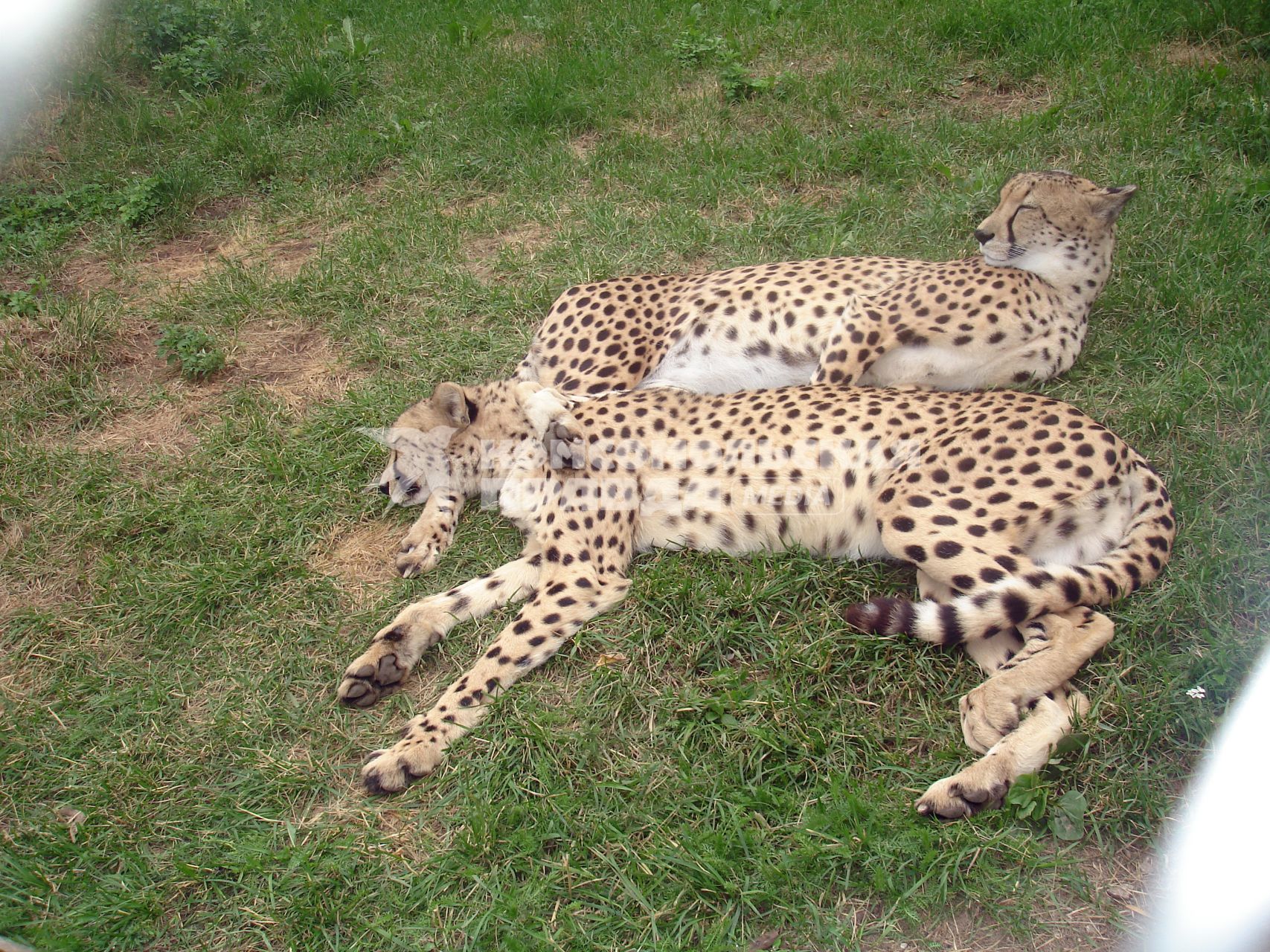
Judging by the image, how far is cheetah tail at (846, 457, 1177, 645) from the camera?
2.79 m

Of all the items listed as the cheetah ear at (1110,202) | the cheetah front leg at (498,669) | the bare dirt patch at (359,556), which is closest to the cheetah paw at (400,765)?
the cheetah front leg at (498,669)

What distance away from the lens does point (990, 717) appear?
2.64 m

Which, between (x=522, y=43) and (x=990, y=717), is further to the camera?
(x=522, y=43)

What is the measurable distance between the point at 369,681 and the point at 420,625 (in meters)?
0.25

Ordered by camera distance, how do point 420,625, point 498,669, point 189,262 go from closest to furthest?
point 498,669
point 420,625
point 189,262

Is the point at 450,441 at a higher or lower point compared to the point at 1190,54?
lower

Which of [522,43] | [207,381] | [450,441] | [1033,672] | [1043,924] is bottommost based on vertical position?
[1043,924]

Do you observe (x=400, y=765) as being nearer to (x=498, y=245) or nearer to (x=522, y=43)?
(x=498, y=245)

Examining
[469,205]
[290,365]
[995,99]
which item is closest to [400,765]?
[290,365]

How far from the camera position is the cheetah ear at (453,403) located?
3.88m

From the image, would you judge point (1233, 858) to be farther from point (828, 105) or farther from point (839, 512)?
point (828, 105)

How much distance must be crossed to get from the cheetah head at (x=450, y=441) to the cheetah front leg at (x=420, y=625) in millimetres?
543

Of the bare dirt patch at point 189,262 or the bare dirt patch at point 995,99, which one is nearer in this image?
the bare dirt patch at point 189,262

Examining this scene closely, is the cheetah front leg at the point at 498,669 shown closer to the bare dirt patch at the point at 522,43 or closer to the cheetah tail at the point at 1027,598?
the cheetah tail at the point at 1027,598
